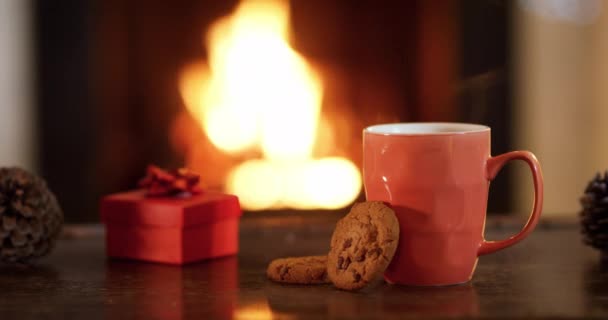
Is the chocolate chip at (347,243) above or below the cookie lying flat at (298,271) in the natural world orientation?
above

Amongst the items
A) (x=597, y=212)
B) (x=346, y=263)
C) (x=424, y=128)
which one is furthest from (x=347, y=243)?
(x=597, y=212)

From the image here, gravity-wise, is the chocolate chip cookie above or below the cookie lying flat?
above

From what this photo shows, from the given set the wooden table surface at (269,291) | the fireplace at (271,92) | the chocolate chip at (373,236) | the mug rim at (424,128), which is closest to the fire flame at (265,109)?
the fireplace at (271,92)

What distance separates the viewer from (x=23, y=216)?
0.86 metres

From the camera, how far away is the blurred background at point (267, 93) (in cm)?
187

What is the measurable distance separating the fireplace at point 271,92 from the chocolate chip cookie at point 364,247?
115cm

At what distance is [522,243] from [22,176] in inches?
19.8

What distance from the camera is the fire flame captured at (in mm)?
1912

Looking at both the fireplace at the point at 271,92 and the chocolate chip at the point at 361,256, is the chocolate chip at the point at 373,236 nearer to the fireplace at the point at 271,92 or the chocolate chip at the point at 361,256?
the chocolate chip at the point at 361,256

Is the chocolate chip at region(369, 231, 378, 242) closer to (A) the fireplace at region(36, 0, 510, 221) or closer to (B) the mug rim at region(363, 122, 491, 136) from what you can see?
(B) the mug rim at region(363, 122, 491, 136)

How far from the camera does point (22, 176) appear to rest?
0.87 meters

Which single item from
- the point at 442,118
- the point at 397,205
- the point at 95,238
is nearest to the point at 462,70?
the point at 442,118

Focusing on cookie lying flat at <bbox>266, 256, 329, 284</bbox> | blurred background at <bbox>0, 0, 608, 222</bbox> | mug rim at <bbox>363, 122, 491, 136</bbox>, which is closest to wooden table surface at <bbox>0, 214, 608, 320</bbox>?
cookie lying flat at <bbox>266, 256, 329, 284</bbox>

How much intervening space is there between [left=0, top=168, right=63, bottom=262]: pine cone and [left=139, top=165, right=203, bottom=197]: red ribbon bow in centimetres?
10
